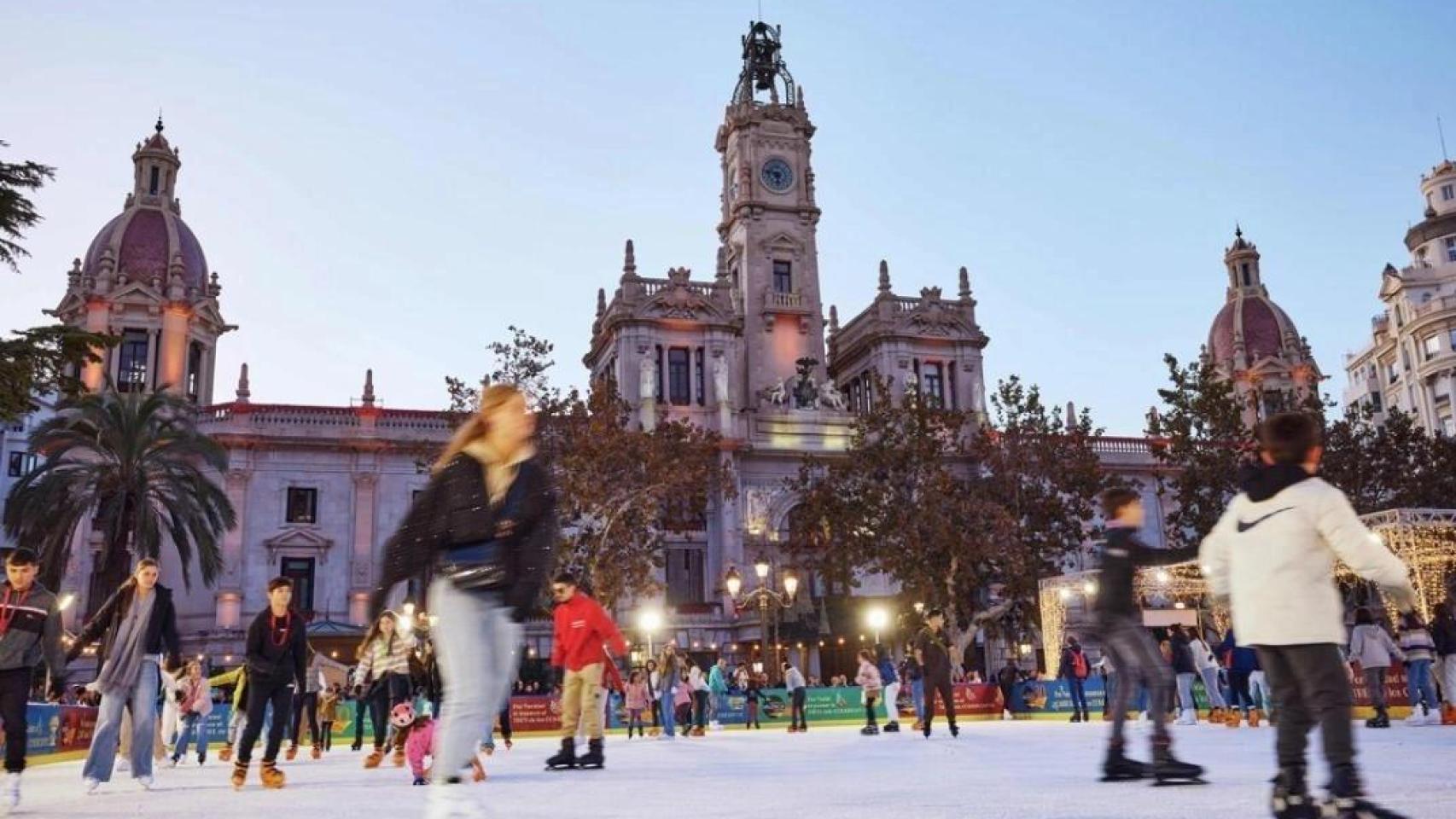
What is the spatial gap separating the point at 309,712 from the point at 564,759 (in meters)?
9.36

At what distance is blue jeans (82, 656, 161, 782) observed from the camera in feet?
31.7

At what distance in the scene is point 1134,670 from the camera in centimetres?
845

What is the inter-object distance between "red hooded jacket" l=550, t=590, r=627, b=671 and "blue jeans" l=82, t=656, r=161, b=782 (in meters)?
3.68

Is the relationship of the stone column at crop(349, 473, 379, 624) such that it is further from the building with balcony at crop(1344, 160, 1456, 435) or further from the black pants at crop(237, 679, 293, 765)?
the building with balcony at crop(1344, 160, 1456, 435)

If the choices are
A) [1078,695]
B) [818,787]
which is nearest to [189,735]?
[818,787]

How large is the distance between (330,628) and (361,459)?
8338 millimetres

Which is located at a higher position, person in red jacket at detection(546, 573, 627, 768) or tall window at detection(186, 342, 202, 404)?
tall window at detection(186, 342, 202, 404)

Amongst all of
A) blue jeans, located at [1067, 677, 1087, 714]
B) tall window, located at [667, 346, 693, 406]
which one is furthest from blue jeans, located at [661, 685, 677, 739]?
tall window, located at [667, 346, 693, 406]

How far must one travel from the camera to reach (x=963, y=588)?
1521 inches

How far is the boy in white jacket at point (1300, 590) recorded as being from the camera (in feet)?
17.4

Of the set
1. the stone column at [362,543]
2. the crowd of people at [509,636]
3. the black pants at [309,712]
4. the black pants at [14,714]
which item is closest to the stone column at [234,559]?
the stone column at [362,543]

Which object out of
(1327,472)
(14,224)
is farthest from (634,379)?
(14,224)

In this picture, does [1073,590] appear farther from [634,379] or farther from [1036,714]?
[634,379]

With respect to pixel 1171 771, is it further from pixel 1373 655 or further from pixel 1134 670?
pixel 1373 655
